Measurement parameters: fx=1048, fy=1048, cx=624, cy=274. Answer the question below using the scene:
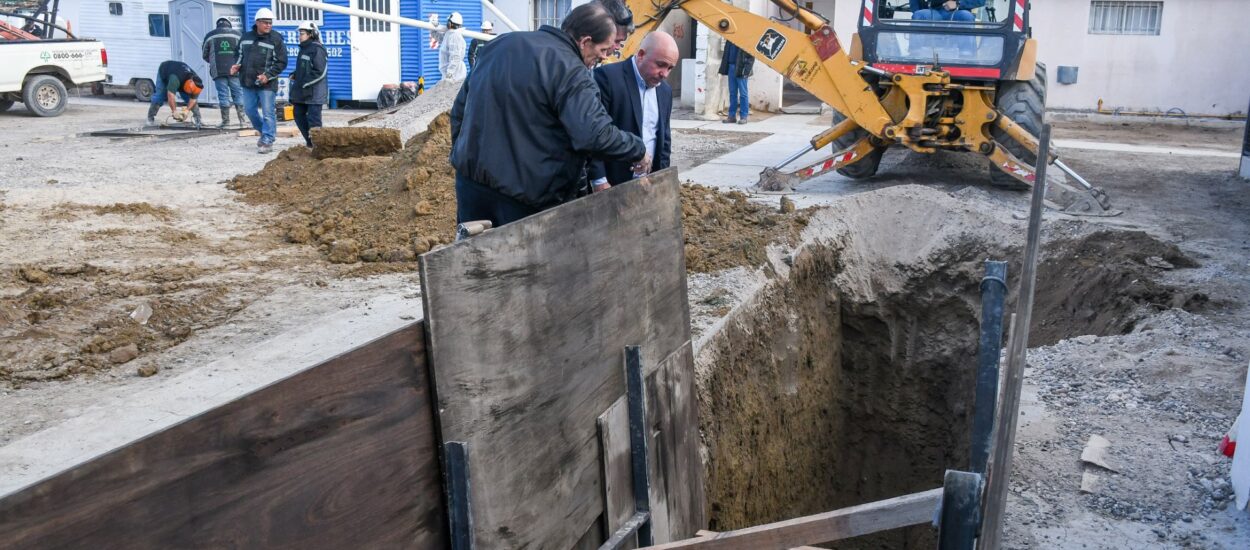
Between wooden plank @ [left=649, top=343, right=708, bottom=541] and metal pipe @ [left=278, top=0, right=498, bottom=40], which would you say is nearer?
wooden plank @ [left=649, top=343, right=708, bottom=541]

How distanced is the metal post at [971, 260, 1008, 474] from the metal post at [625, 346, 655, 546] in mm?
1348

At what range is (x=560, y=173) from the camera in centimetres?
432

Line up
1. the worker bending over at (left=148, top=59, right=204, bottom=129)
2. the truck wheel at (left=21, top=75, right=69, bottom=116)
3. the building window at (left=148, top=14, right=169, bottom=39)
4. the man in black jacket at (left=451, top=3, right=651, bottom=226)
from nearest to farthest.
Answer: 1. the man in black jacket at (left=451, top=3, right=651, bottom=226)
2. the worker bending over at (left=148, top=59, right=204, bottom=129)
3. the truck wheel at (left=21, top=75, right=69, bottom=116)
4. the building window at (left=148, top=14, right=169, bottom=39)

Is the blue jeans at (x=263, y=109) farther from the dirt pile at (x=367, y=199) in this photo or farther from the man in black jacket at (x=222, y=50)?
the dirt pile at (x=367, y=199)

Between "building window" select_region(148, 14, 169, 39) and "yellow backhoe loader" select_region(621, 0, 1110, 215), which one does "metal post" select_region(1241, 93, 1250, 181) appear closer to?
"yellow backhoe loader" select_region(621, 0, 1110, 215)

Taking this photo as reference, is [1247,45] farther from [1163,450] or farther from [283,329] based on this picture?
[283,329]

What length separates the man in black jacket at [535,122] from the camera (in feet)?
13.6

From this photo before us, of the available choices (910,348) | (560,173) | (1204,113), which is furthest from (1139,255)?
(1204,113)

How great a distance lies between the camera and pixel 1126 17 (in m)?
19.4

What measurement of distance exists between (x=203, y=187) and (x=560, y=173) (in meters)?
7.15

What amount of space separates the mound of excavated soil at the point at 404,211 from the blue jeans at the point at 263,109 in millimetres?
2747

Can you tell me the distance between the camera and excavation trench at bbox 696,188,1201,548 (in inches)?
291

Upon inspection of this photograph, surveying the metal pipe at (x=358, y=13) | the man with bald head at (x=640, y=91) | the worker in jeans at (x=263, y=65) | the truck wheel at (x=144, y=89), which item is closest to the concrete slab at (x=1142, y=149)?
the metal pipe at (x=358, y=13)

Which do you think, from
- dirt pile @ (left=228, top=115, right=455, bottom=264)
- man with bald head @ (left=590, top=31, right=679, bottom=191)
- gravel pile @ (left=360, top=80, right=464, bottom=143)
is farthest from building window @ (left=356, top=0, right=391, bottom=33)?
man with bald head @ (left=590, top=31, right=679, bottom=191)
